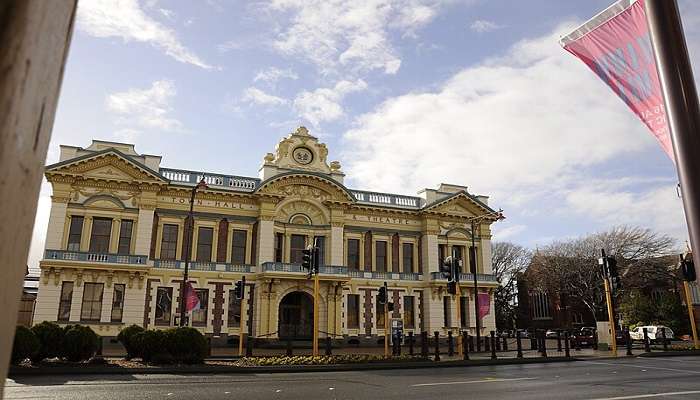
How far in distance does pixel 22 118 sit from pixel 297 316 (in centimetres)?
3778

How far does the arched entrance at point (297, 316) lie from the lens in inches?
1440

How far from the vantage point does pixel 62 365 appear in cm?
1662

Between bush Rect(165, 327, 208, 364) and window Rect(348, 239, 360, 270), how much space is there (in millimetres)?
21537

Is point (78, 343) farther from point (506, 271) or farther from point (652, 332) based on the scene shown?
point (506, 271)

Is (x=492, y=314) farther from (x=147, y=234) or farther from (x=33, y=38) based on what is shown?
(x=33, y=38)

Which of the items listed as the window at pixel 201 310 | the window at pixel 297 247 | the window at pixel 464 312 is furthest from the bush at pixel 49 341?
the window at pixel 464 312

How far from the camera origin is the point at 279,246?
Answer: 1483 inches

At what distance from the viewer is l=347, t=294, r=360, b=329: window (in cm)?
3834

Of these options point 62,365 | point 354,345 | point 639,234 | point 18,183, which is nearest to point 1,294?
point 18,183

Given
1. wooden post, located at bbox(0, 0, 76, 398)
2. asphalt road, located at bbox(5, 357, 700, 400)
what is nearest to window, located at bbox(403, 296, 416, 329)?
asphalt road, located at bbox(5, 357, 700, 400)

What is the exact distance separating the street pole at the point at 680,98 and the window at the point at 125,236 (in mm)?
34600

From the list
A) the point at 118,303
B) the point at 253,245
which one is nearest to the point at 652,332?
the point at 253,245

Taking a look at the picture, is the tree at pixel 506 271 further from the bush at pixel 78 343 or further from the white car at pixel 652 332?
the bush at pixel 78 343

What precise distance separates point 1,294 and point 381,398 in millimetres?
10847
